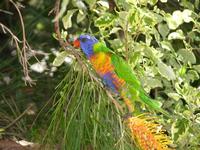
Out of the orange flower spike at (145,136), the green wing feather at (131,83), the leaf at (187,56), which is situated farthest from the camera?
the leaf at (187,56)

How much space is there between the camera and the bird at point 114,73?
1.24 meters

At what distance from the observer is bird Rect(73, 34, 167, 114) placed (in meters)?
1.24

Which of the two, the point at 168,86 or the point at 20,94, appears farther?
the point at 20,94

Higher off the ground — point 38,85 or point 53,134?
point 53,134

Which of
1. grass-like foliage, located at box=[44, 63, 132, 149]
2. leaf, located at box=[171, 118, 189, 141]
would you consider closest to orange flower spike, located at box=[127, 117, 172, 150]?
grass-like foliage, located at box=[44, 63, 132, 149]

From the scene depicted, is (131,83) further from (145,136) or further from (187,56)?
(187,56)

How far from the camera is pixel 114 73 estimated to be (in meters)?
1.27

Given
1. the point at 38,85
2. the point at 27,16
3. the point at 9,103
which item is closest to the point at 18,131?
the point at 9,103

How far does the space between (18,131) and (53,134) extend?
49.2 inches

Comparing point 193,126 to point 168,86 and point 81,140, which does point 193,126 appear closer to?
point 168,86

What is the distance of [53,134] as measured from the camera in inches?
44.1

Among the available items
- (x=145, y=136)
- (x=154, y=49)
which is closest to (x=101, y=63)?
(x=145, y=136)

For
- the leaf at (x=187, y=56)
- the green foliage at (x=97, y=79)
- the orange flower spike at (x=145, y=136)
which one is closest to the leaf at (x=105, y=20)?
the green foliage at (x=97, y=79)

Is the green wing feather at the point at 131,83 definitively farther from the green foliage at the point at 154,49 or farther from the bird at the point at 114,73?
the green foliage at the point at 154,49
